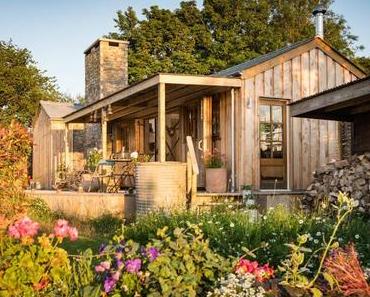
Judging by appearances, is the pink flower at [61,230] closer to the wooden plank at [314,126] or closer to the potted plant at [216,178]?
the potted plant at [216,178]

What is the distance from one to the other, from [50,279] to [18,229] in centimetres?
39

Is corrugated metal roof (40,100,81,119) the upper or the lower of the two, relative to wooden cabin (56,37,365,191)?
upper

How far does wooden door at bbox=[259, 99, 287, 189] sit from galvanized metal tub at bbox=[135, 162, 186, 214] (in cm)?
248

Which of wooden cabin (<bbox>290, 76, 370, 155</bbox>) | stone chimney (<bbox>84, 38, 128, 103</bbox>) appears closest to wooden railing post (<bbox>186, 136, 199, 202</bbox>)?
wooden cabin (<bbox>290, 76, 370, 155</bbox>)

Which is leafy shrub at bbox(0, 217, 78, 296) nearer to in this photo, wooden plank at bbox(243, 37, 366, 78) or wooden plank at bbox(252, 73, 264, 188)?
wooden plank at bbox(252, 73, 264, 188)

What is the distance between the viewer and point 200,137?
1240 centimetres

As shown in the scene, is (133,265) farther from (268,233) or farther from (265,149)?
(265,149)

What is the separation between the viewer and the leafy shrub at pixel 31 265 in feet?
10.4

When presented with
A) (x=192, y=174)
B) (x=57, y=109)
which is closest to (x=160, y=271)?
(x=192, y=174)

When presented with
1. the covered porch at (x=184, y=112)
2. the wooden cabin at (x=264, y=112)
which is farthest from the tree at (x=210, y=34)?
the wooden cabin at (x=264, y=112)

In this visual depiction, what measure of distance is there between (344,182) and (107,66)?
41.0ft

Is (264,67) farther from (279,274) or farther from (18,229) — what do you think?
(18,229)

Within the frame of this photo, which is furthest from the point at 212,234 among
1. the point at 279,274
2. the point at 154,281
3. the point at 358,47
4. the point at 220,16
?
the point at 358,47

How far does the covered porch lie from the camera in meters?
10.1
